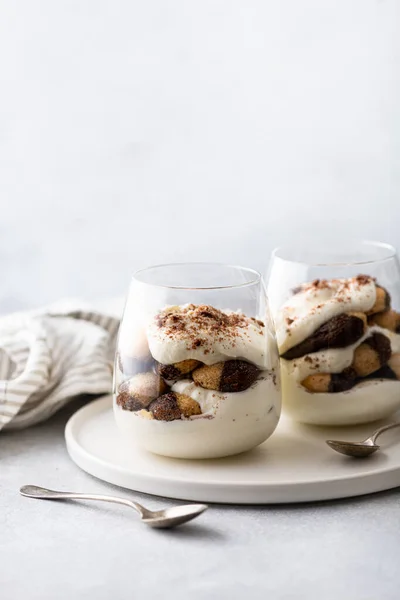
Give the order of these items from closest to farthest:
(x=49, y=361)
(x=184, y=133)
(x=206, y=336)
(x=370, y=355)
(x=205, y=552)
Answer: (x=205, y=552) → (x=206, y=336) → (x=370, y=355) → (x=49, y=361) → (x=184, y=133)

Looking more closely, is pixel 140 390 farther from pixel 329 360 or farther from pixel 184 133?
pixel 184 133

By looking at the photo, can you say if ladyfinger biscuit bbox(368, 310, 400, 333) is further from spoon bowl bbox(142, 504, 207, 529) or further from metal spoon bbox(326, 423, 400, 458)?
spoon bowl bbox(142, 504, 207, 529)

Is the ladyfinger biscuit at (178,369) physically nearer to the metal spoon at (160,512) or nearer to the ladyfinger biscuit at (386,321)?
the metal spoon at (160,512)

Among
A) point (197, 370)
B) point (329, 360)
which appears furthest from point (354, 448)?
point (197, 370)

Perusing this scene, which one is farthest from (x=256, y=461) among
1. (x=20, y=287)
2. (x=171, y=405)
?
(x=20, y=287)

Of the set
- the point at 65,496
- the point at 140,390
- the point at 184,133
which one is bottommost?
the point at 65,496

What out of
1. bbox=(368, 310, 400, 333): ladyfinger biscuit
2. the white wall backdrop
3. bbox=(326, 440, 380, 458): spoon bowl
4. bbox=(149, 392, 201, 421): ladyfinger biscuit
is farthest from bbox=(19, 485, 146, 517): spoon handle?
the white wall backdrop
